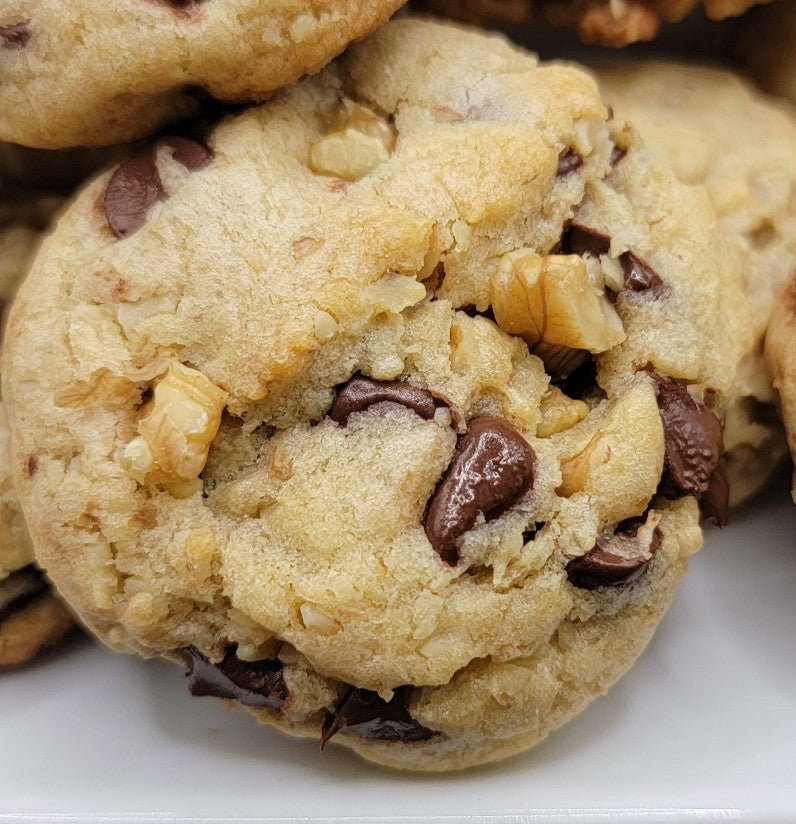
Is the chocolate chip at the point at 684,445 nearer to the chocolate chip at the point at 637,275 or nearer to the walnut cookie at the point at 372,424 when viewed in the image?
the walnut cookie at the point at 372,424

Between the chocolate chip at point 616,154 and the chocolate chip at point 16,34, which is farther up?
the chocolate chip at point 616,154

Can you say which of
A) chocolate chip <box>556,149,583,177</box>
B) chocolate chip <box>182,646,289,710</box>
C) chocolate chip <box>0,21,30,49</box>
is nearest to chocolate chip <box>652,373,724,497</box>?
→ chocolate chip <box>556,149,583,177</box>

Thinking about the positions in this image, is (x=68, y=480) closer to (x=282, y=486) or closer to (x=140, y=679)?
(x=282, y=486)

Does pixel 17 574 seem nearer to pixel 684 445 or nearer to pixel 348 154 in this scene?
pixel 348 154

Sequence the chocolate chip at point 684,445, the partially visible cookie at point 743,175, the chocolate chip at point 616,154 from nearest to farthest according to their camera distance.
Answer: the chocolate chip at point 684,445, the chocolate chip at point 616,154, the partially visible cookie at point 743,175

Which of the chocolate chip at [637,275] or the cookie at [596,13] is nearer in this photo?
the chocolate chip at [637,275]

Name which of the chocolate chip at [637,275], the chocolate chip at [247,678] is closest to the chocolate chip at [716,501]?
the chocolate chip at [637,275]

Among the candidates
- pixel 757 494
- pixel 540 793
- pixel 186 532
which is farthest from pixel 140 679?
pixel 757 494

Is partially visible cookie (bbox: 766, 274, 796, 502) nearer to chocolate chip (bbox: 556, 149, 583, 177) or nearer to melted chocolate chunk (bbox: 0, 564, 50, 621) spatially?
chocolate chip (bbox: 556, 149, 583, 177)
